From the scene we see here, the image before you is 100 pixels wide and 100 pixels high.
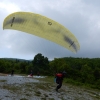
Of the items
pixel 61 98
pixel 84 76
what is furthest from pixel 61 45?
pixel 84 76

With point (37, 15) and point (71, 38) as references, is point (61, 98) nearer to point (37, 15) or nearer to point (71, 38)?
point (71, 38)

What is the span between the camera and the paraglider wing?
15164 mm

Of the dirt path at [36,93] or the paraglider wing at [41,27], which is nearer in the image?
the dirt path at [36,93]

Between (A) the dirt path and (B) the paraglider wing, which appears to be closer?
(A) the dirt path

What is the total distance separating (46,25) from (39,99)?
5.88 meters

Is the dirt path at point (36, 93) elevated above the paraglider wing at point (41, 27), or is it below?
below

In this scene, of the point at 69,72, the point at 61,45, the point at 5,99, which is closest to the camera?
the point at 5,99

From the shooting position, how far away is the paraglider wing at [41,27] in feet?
49.8

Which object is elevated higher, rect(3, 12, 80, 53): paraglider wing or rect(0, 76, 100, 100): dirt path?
rect(3, 12, 80, 53): paraglider wing

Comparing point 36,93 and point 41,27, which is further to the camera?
point 41,27

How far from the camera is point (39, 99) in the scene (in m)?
13.2

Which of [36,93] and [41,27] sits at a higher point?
[41,27]

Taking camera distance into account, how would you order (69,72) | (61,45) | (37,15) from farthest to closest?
(69,72)
(61,45)
(37,15)

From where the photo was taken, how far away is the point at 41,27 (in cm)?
1584
